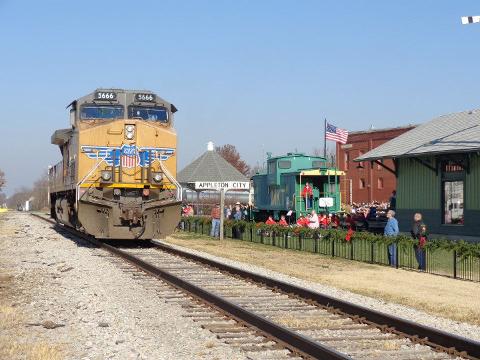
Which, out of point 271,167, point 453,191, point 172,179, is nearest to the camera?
point 172,179

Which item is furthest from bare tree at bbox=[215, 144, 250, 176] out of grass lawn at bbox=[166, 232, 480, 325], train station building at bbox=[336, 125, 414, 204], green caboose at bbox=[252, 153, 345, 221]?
grass lawn at bbox=[166, 232, 480, 325]

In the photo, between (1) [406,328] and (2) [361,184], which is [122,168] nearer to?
(1) [406,328]

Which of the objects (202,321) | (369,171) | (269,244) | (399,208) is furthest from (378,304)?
(369,171)

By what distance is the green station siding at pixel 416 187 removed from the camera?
1039 inches

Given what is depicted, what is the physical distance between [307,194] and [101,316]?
24.4 metres

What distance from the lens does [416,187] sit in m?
27.5

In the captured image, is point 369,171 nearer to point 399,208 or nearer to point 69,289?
point 399,208

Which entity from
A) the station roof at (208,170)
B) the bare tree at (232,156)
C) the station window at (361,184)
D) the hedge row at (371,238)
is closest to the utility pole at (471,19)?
the hedge row at (371,238)

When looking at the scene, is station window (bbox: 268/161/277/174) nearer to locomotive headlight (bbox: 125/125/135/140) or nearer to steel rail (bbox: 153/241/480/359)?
locomotive headlight (bbox: 125/125/135/140)

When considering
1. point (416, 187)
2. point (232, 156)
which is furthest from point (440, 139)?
point (232, 156)

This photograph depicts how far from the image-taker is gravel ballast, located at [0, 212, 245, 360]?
7.07 metres

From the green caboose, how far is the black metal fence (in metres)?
8.01

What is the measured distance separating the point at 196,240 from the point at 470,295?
15.1 metres

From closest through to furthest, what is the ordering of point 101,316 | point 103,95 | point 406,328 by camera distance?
1. point 406,328
2. point 101,316
3. point 103,95
